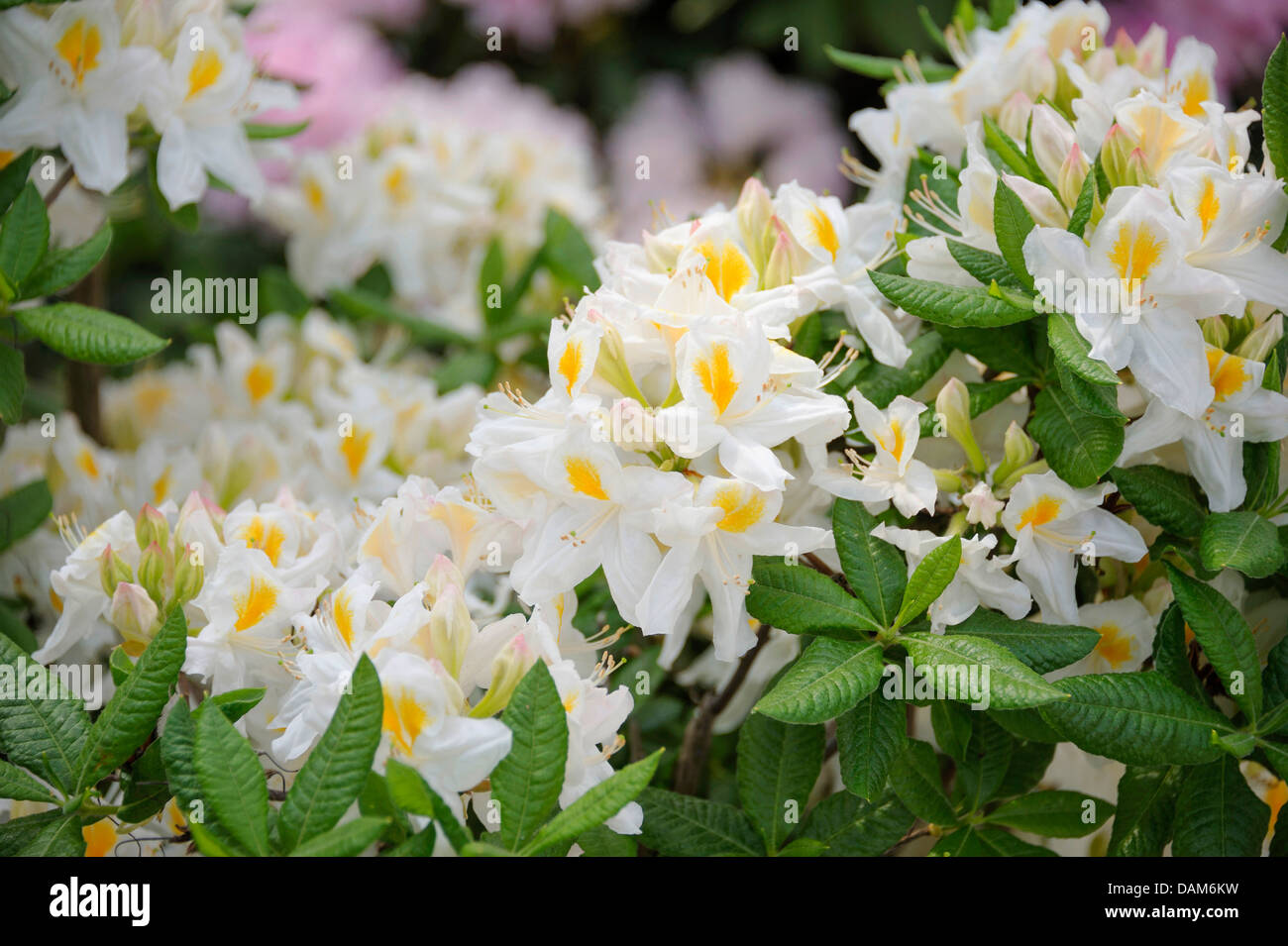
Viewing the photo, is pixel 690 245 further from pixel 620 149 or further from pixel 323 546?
pixel 620 149

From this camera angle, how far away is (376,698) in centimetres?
62

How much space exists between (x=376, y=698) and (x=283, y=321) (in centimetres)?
84

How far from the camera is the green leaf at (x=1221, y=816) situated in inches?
28.1

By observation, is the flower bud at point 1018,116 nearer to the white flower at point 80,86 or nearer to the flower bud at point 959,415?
the flower bud at point 959,415

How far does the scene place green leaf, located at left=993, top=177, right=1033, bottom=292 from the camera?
27.8 inches

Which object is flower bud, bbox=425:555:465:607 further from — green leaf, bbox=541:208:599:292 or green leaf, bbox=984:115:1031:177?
green leaf, bbox=541:208:599:292

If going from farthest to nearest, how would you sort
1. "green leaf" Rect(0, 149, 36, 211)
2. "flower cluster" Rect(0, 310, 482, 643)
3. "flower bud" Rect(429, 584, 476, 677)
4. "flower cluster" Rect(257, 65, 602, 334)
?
"flower cluster" Rect(257, 65, 602, 334) < "flower cluster" Rect(0, 310, 482, 643) < "green leaf" Rect(0, 149, 36, 211) < "flower bud" Rect(429, 584, 476, 677)

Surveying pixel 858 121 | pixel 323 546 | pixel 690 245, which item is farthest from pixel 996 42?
pixel 323 546

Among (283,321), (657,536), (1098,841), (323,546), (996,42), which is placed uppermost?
(996,42)

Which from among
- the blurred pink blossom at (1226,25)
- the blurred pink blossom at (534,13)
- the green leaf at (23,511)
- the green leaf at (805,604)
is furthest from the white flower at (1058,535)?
the blurred pink blossom at (534,13)

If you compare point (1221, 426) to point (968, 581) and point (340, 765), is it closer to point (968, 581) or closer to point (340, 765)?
point (968, 581)

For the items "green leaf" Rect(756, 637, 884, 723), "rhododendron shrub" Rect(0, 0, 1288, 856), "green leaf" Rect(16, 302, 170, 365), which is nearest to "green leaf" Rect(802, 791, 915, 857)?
"rhododendron shrub" Rect(0, 0, 1288, 856)

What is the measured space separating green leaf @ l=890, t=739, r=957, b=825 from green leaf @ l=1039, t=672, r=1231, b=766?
108 millimetres

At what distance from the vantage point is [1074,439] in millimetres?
736
